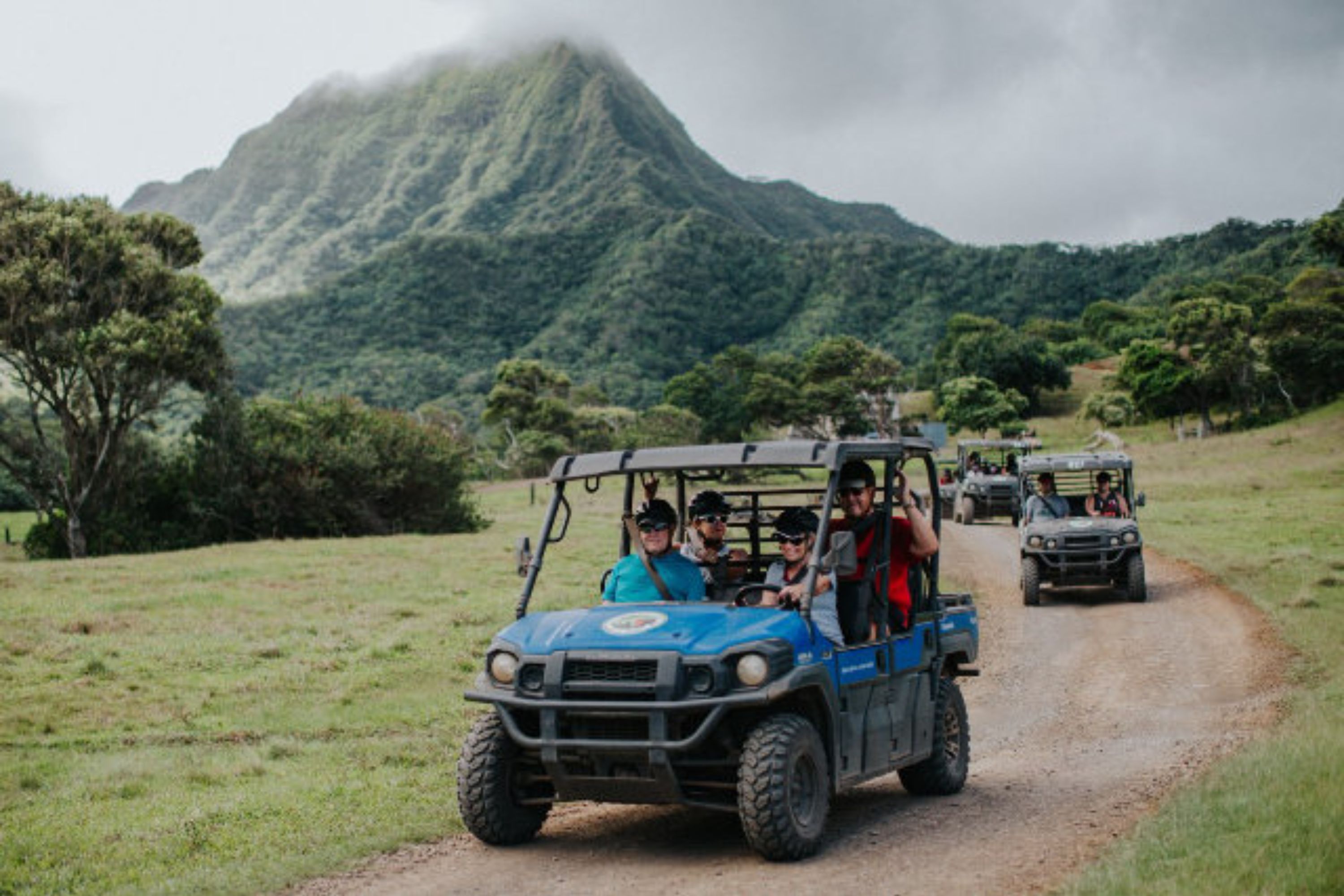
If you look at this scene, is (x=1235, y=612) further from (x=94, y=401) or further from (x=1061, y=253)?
(x=1061, y=253)

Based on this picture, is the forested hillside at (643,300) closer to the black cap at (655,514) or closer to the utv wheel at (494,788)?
the black cap at (655,514)

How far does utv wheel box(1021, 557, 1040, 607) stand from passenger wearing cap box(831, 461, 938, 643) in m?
13.9

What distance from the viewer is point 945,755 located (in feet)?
33.3

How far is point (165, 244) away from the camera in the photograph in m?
43.2

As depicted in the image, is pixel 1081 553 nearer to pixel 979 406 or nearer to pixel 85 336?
pixel 85 336

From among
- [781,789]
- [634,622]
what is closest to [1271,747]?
[781,789]

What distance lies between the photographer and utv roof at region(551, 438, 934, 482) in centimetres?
855

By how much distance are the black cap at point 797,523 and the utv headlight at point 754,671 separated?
1.26 metres

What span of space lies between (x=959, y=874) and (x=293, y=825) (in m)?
4.85

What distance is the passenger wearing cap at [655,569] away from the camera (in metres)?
9.09

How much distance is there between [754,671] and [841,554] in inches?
34.7

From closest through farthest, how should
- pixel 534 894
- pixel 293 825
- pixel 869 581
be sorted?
pixel 534 894 < pixel 869 581 < pixel 293 825

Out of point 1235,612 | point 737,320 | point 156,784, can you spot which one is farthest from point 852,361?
point 156,784

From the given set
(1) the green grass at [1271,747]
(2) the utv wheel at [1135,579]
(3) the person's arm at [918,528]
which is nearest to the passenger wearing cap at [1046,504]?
(2) the utv wheel at [1135,579]
